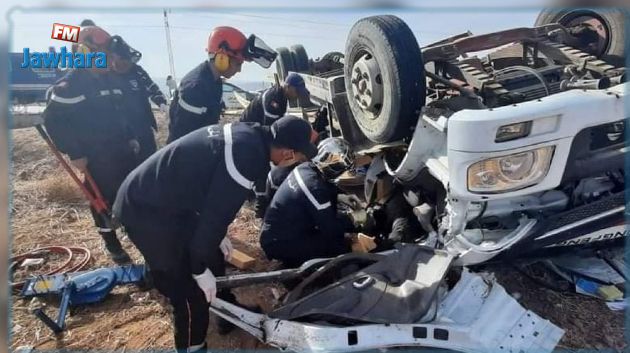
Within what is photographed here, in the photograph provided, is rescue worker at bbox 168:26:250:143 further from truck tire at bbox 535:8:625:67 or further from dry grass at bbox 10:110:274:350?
truck tire at bbox 535:8:625:67

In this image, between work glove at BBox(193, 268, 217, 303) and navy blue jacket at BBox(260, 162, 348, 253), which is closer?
work glove at BBox(193, 268, 217, 303)

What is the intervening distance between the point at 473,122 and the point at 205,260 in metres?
1.41

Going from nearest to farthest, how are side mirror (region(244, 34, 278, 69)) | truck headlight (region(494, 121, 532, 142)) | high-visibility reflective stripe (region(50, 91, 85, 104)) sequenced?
1. truck headlight (region(494, 121, 532, 142))
2. high-visibility reflective stripe (region(50, 91, 85, 104))
3. side mirror (region(244, 34, 278, 69))

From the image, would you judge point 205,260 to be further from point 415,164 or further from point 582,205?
point 582,205

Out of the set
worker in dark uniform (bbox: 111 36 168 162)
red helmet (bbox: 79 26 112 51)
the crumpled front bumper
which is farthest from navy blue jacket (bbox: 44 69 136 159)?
the crumpled front bumper

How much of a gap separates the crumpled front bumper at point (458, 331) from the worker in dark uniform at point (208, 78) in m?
2.19

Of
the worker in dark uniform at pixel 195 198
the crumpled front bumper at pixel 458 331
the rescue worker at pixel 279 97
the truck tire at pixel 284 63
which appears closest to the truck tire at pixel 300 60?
the truck tire at pixel 284 63

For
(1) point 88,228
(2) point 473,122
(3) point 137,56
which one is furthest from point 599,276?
(1) point 88,228

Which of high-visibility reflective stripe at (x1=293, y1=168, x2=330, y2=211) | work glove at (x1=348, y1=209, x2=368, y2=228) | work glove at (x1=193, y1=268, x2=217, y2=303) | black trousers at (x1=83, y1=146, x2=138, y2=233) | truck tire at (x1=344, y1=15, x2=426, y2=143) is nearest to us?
work glove at (x1=193, y1=268, x2=217, y2=303)

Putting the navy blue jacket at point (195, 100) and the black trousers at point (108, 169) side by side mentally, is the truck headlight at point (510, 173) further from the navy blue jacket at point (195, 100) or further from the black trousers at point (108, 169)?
the black trousers at point (108, 169)

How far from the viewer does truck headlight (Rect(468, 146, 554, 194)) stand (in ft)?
6.97

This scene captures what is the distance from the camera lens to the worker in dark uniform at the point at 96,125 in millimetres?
3561

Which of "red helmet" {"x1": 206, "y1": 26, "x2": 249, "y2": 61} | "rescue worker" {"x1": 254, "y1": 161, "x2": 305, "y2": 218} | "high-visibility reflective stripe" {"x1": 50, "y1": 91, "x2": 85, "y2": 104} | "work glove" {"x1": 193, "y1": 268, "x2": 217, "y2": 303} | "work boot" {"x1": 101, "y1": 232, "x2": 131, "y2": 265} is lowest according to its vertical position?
"work boot" {"x1": 101, "y1": 232, "x2": 131, "y2": 265}

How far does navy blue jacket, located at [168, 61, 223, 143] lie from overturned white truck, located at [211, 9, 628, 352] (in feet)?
4.90
